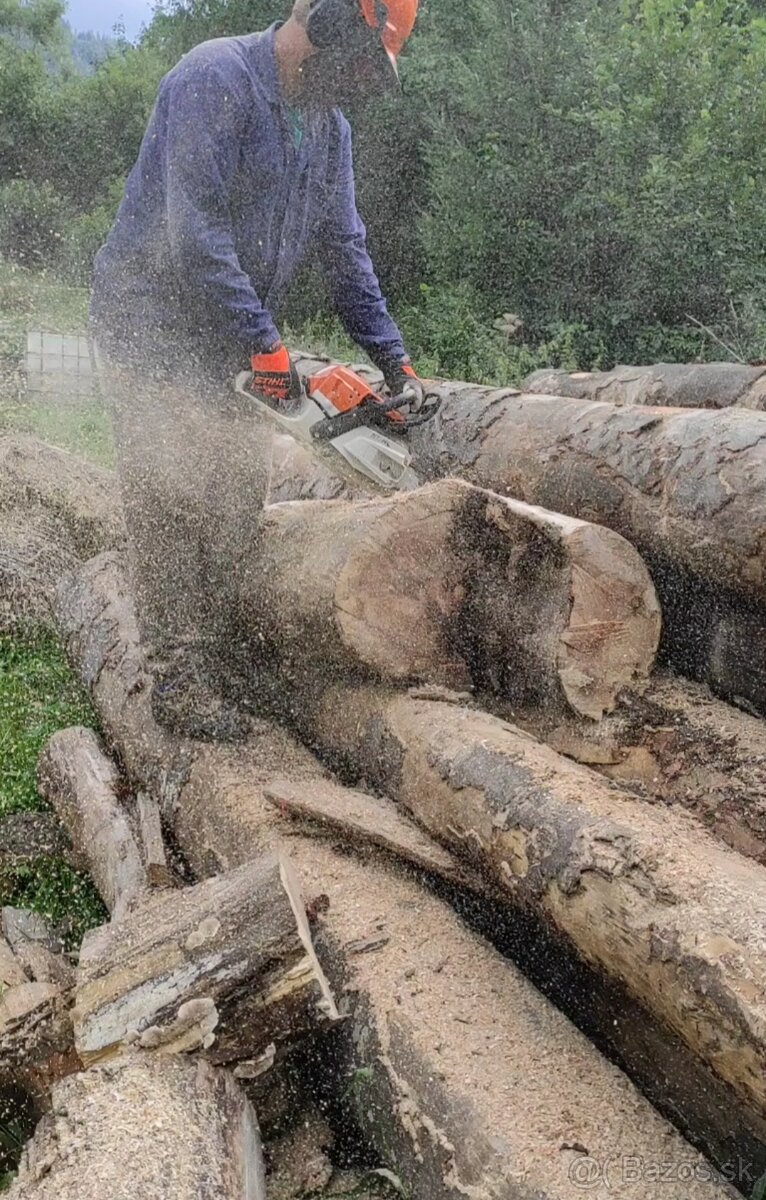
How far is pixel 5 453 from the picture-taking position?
14.7 feet

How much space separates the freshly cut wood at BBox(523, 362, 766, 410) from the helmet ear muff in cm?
119

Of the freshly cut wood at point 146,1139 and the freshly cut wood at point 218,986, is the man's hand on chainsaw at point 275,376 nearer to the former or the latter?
the freshly cut wood at point 218,986

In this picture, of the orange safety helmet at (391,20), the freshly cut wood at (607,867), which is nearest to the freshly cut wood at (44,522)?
the freshly cut wood at (607,867)

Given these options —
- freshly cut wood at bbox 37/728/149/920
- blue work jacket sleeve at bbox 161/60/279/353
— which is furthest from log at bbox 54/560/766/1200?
blue work jacket sleeve at bbox 161/60/279/353

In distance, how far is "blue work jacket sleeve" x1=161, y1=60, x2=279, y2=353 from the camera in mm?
2395

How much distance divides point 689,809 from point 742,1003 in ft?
2.30

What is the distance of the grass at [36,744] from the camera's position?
2.46 m

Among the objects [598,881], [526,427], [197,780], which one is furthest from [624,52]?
[598,881]

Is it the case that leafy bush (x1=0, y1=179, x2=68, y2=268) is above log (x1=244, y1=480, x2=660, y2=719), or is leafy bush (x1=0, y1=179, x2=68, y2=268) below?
above

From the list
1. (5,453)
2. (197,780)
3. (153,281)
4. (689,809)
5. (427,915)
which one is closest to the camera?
(427,915)

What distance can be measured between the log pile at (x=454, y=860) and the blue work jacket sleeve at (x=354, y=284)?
43cm

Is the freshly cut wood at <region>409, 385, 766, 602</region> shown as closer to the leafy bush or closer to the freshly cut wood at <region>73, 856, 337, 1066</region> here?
the freshly cut wood at <region>73, 856, 337, 1066</region>

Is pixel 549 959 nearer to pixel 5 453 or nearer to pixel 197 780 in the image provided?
pixel 197 780

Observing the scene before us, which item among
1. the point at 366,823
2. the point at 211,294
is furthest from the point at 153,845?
the point at 211,294
